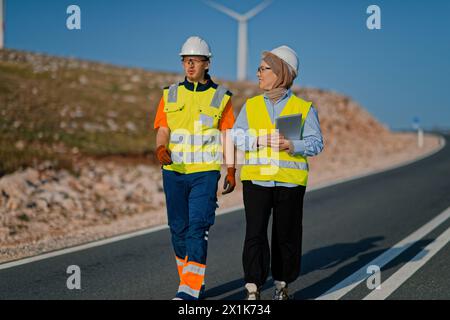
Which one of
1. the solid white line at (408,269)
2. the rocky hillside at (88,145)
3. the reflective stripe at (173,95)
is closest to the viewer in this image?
the reflective stripe at (173,95)

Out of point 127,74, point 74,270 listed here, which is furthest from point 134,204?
point 127,74

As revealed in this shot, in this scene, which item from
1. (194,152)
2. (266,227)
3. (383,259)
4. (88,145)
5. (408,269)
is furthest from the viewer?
(88,145)

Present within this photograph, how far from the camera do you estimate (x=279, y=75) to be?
479cm

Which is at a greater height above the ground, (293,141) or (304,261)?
(293,141)

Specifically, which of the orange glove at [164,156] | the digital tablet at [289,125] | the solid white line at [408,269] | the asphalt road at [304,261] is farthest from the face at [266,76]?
the solid white line at [408,269]

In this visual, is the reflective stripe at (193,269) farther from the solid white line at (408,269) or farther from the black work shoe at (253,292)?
the solid white line at (408,269)

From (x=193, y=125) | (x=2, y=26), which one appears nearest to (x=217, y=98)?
(x=193, y=125)

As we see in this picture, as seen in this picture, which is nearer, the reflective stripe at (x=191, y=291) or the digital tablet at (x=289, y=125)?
the digital tablet at (x=289, y=125)

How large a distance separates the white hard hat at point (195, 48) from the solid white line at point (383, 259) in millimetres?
2248

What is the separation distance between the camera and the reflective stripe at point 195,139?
5.03 m

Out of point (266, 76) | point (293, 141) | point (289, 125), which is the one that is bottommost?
point (293, 141)

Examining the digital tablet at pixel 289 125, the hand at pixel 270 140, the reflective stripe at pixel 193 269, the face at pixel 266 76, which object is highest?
the face at pixel 266 76

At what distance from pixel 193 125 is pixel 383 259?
304cm

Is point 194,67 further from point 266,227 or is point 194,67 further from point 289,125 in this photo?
point 266,227
